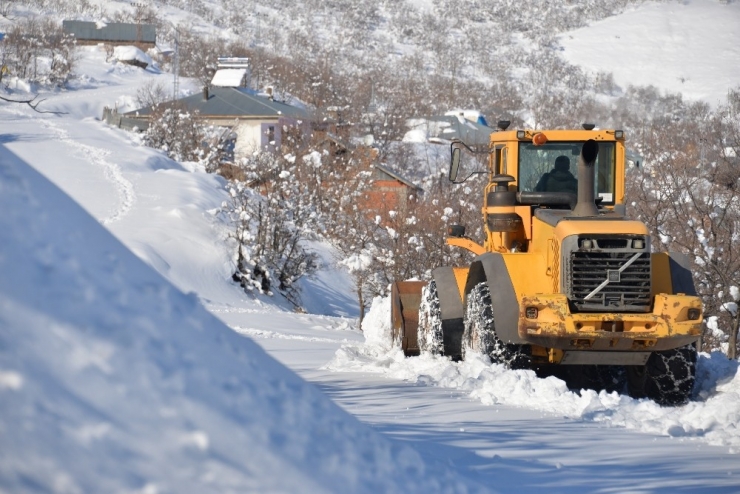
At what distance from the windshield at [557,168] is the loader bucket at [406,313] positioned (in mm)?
2317

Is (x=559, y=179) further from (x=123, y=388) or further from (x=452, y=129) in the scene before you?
(x=452, y=129)

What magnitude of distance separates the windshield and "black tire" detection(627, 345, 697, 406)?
2050 mm

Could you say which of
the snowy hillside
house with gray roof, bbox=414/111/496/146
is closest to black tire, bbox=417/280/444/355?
the snowy hillside

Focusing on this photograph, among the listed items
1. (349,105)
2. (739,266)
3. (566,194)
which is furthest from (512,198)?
(349,105)

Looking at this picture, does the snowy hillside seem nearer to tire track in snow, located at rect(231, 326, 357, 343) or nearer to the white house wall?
tire track in snow, located at rect(231, 326, 357, 343)

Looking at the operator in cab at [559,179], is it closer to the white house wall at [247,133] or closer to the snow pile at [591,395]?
the snow pile at [591,395]

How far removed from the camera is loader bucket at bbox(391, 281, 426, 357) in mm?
11414

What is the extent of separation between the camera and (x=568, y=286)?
27.7ft

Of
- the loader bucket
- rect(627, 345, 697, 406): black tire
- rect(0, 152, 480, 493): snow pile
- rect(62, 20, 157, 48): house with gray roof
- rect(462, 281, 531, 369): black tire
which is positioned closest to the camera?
rect(0, 152, 480, 493): snow pile

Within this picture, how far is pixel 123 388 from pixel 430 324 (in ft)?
25.8

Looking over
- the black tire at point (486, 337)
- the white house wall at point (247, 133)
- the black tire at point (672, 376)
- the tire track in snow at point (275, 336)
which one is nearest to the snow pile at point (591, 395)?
the black tire at point (486, 337)

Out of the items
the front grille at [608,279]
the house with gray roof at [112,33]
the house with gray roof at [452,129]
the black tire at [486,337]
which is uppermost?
the house with gray roof at [112,33]

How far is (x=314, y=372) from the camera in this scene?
916 cm

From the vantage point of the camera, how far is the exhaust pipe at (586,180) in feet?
28.8
